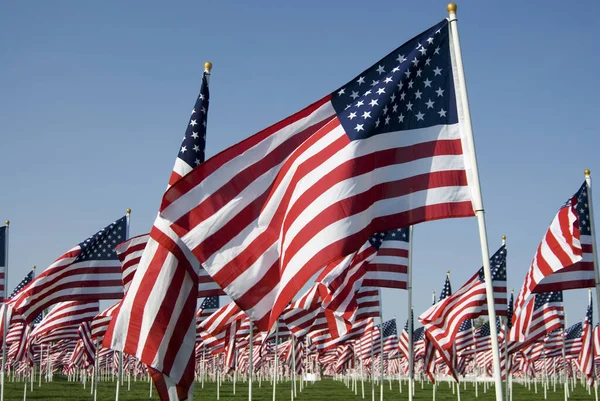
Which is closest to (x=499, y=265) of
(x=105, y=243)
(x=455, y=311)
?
(x=455, y=311)

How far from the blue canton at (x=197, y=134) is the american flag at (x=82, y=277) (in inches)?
400

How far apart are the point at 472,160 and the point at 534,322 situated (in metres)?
21.7

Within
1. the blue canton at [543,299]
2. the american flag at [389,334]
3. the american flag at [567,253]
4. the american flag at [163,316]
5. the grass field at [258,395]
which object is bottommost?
the grass field at [258,395]

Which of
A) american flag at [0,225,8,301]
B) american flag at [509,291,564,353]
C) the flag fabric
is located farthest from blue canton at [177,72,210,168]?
american flag at [509,291,564,353]

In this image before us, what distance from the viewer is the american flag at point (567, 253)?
52.5ft

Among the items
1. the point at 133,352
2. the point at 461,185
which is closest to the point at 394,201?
the point at 461,185

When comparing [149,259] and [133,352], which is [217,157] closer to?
[149,259]

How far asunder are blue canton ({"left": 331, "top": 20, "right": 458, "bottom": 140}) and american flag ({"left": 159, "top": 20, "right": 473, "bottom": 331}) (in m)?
0.01

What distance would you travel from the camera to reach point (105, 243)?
20297 mm

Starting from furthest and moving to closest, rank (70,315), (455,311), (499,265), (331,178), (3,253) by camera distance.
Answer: (3,253)
(499,265)
(70,315)
(455,311)
(331,178)

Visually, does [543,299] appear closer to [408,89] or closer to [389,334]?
[408,89]

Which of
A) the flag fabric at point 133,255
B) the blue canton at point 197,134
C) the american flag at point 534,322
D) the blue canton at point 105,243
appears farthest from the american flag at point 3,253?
the blue canton at point 197,134

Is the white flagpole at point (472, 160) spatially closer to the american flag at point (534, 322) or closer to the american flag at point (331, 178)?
the american flag at point (331, 178)

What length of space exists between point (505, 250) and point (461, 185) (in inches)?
715
